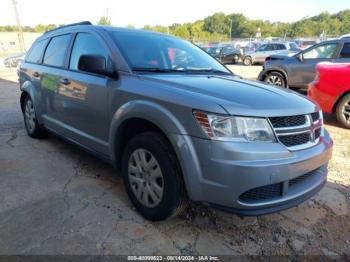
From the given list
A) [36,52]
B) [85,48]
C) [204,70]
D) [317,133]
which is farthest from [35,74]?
[317,133]

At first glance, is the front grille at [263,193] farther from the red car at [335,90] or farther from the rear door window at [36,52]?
the red car at [335,90]

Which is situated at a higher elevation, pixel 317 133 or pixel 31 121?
pixel 317 133

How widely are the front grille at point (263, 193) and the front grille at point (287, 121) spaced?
45 cm

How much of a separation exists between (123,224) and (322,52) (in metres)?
7.71

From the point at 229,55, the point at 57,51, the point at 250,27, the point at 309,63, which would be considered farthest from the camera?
the point at 250,27

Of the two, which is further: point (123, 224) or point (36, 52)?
point (36, 52)

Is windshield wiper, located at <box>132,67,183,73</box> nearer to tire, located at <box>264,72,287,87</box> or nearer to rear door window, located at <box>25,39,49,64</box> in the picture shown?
rear door window, located at <box>25,39,49,64</box>

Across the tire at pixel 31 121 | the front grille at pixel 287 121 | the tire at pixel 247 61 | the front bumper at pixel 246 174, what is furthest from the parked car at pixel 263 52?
the front bumper at pixel 246 174

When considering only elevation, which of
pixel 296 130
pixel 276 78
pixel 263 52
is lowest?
pixel 263 52

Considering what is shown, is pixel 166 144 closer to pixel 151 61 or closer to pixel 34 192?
pixel 151 61

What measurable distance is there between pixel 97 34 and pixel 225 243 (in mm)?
2470

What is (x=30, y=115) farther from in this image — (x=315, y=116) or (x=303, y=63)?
(x=303, y=63)

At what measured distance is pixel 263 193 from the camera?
8.18 feet

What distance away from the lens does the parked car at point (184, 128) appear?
239 cm
